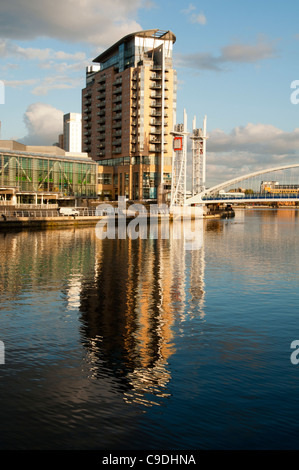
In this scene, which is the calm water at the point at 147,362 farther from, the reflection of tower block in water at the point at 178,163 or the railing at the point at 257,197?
the reflection of tower block in water at the point at 178,163

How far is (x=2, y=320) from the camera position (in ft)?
77.0

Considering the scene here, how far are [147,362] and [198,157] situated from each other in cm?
13684

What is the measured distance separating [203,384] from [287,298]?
1598 centimetres

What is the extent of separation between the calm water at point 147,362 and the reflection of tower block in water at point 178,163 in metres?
92.9

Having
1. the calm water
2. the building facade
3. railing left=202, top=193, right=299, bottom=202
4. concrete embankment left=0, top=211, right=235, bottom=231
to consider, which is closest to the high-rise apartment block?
railing left=202, top=193, right=299, bottom=202

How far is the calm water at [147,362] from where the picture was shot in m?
12.8

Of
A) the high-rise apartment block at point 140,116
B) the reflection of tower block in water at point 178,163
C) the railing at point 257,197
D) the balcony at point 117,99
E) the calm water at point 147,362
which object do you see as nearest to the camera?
the calm water at point 147,362

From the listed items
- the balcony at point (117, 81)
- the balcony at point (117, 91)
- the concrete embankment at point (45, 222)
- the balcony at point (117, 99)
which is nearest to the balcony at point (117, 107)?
the balcony at point (117, 99)

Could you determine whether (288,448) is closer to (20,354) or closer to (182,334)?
(182,334)

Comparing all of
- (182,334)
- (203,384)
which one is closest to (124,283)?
(182,334)

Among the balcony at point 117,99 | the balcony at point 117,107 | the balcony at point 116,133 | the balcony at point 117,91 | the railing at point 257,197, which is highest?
the balcony at point 117,91

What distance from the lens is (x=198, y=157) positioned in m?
150

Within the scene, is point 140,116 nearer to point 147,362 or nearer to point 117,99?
point 117,99

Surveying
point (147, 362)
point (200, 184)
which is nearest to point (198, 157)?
point (200, 184)
